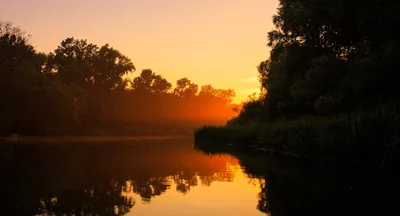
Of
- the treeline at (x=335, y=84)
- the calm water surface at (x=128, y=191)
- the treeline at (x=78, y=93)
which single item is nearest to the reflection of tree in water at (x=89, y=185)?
the calm water surface at (x=128, y=191)

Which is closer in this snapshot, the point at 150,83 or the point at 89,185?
the point at 89,185

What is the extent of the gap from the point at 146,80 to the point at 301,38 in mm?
111874

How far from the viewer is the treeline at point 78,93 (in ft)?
274

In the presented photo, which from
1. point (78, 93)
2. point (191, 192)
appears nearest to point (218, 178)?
point (191, 192)

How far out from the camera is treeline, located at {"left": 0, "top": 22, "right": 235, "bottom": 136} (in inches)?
3282

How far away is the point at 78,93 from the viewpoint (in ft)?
337

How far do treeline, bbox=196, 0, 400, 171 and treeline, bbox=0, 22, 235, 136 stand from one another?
50854 millimetres

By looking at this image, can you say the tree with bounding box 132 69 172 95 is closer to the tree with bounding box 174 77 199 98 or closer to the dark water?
the tree with bounding box 174 77 199 98

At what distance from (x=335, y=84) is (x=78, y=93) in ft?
259

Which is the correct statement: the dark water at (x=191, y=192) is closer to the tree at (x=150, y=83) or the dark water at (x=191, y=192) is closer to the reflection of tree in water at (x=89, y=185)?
the reflection of tree in water at (x=89, y=185)

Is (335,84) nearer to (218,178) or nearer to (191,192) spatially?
(218,178)

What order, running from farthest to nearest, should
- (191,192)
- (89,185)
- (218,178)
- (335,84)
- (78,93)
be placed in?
(78,93) → (335,84) → (218,178) → (89,185) → (191,192)

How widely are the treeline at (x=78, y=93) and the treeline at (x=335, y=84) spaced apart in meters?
50.9

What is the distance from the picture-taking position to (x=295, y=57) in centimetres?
4047
